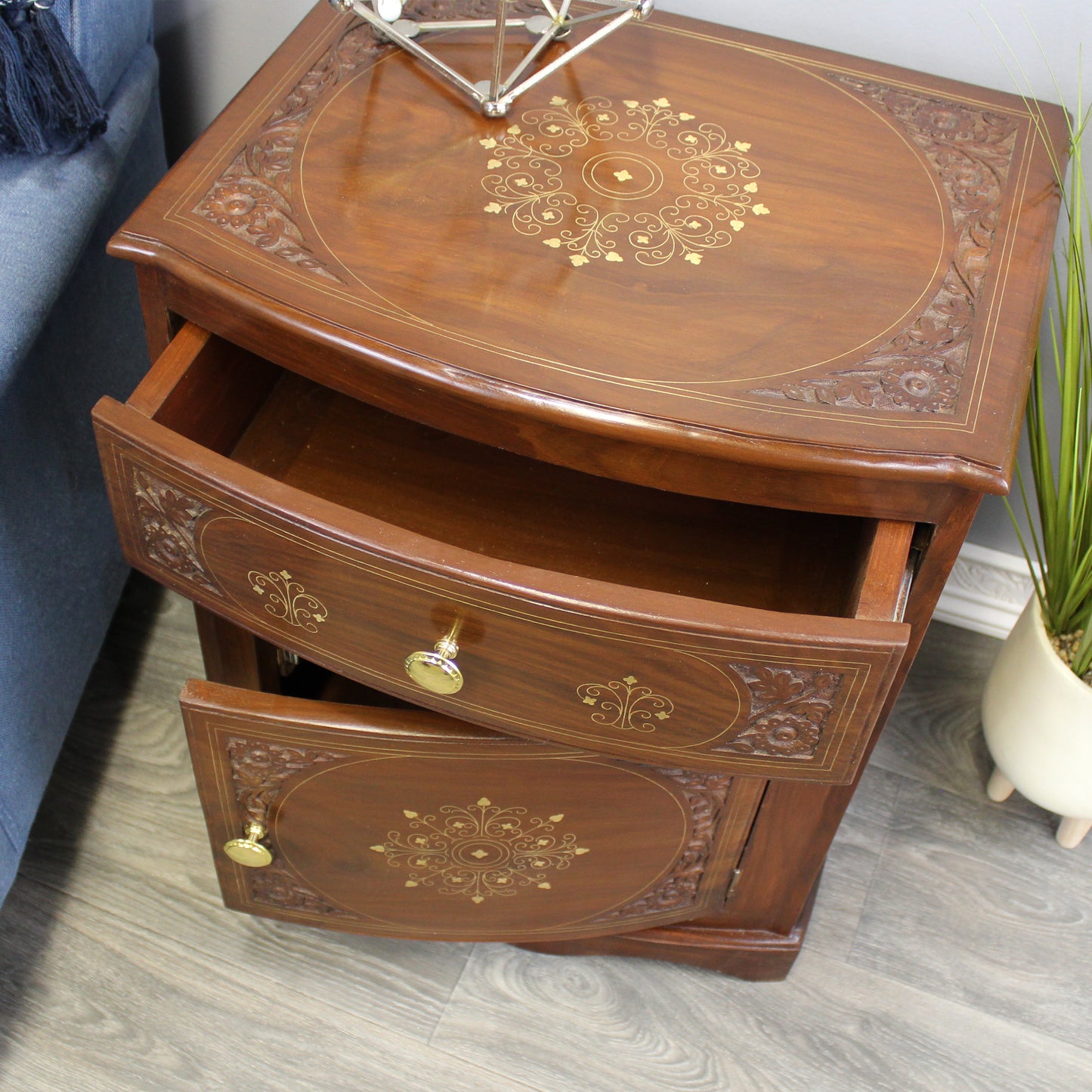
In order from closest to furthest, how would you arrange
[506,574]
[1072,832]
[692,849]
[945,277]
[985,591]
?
1. [506,574]
2. [945,277]
3. [692,849]
4. [1072,832]
5. [985,591]

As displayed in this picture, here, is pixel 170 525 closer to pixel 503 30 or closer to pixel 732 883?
pixel 503 30

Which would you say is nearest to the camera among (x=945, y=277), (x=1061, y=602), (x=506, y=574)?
(x=506, y=574)

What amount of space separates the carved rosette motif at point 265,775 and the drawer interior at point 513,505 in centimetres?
15

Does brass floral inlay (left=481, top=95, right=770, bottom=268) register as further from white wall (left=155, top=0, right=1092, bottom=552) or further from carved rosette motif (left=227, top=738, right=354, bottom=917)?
Result: carved rosette motif (left=227, top=738, right=354, bottom=917)

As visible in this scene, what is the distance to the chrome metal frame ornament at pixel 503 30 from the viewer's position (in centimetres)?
78

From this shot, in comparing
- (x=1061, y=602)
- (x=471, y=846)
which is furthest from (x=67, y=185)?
(x=1061, y=602)

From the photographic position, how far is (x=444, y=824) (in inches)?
30.3

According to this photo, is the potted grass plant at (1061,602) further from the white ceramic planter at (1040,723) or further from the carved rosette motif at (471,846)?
the carved rosette motif at (471,846)

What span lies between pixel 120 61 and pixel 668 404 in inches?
22.4

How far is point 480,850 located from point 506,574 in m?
0.28

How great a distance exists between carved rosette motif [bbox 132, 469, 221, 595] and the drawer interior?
0.23 feet

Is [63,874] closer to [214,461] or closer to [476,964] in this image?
[476,964]

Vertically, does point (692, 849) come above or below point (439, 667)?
below

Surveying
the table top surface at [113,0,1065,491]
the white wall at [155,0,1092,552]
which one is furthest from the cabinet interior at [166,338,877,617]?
the white wall at [155,0,1092,552]
